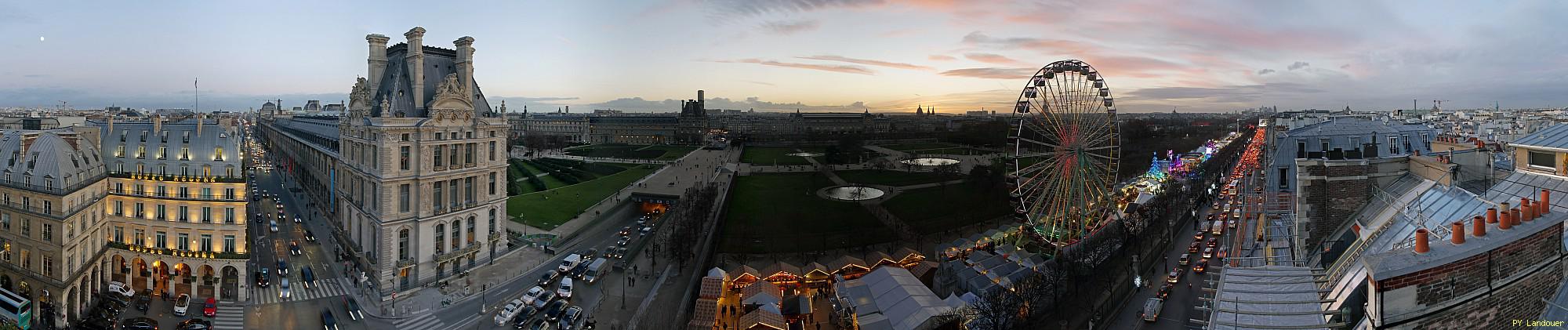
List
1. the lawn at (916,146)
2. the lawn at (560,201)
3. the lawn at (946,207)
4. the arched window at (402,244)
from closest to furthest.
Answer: the arched window at (402,244), the lawn at (946,207), the lawn at (560,201), the lawn at (916,146)

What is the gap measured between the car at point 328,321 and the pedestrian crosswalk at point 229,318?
2.55m

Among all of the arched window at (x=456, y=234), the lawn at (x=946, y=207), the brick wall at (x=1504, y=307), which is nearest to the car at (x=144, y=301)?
the arched window at (x=456, y=234)

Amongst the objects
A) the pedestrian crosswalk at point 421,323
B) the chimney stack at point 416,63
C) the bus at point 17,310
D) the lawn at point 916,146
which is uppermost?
the chimney stack at point 416,63

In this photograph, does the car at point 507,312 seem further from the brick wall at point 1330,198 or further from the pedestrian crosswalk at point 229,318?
the brick wall at point 1330,198

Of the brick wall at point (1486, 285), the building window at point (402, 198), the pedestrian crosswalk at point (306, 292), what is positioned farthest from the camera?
the building window at point (402, 198)

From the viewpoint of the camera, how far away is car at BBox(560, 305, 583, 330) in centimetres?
2597

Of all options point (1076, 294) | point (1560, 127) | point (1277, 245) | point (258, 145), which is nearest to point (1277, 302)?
point (1560, 127)

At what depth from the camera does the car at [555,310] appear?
26750 mm

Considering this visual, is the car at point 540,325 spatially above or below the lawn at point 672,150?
below

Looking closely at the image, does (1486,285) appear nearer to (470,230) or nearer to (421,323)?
(421,323)

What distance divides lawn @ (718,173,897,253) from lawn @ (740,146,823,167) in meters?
18.3

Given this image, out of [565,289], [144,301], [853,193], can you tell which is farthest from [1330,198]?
[144,301]

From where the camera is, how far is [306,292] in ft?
98.4

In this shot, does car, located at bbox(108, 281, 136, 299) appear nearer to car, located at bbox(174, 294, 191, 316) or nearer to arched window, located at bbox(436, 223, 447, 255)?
car, located at bbox(174, 294, 191, 316)
